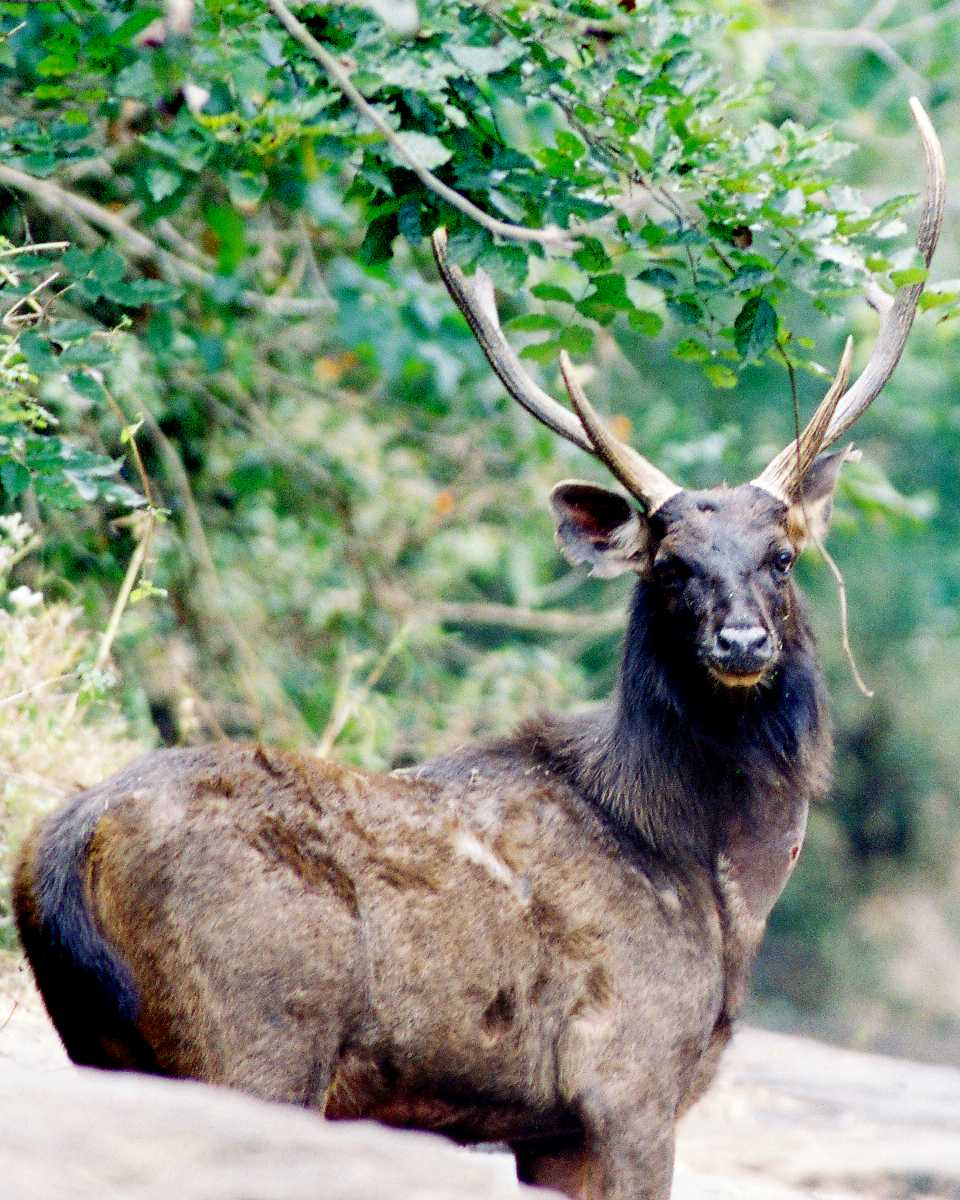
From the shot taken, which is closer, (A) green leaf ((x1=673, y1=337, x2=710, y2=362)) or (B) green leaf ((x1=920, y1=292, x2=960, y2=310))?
(B) green leaf ((x1=920, y1=292, x2=960, y2=310))

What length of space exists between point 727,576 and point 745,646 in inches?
10.4

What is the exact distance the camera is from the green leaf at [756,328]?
546 centimetres

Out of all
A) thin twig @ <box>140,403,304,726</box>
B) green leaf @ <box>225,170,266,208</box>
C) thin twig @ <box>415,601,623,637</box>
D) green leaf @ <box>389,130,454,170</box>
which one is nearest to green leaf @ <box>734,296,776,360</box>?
green leaf @ <box>389,130,454,170</box>

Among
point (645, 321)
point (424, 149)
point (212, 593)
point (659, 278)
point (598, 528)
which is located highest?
point (424, 149)

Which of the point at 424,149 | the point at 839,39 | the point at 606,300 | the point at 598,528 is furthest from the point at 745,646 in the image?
the point at 839,39

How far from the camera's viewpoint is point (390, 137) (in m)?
5.37

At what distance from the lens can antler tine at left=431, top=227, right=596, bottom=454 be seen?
5.79 m

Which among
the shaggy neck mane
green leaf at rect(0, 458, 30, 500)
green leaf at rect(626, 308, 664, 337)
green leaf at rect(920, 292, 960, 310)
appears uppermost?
green leaf at rect(920, 292, 960, 310)

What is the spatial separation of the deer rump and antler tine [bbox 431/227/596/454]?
44.7 inches

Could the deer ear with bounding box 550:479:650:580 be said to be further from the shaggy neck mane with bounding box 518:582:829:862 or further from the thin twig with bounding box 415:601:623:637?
the thin twig with bounding box 415:601:623:637

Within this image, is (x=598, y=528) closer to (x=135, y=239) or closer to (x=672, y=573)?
(x=672, y=573)

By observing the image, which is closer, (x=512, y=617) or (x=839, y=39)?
(x=512, y=617)

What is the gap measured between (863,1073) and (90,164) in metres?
5.45

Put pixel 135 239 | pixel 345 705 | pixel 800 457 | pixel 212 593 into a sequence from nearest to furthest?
pixel 800 457 < pixel 135 239 < pixel 345 705 < pixel 212 593
